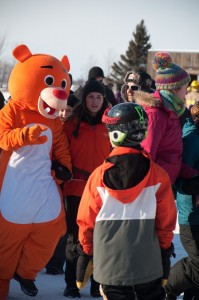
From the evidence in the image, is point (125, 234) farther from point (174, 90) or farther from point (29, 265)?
point (174, 90)

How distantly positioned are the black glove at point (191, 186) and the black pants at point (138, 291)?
0.87m

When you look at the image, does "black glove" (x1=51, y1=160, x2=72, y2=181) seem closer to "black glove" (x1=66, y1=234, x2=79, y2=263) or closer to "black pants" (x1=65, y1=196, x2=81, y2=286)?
"black pants" (x1=65, y1=196, x2=81, y2=286)

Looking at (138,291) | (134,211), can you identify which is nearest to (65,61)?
(134,211)

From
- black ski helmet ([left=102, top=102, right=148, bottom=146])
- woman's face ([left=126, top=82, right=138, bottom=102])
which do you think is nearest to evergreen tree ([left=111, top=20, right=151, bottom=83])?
woman's face ([left=126, top=82, right=138, bottom=102])

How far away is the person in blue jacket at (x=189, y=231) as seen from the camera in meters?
3.95

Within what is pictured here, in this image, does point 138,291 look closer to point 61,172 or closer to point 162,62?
point 61,172

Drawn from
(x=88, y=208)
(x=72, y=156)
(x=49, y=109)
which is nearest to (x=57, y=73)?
(x=49, y=109)

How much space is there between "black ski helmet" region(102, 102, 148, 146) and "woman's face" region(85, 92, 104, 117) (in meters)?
1.20

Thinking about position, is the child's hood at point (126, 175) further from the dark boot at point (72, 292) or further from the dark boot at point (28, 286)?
the dark boot at point (72, 292)

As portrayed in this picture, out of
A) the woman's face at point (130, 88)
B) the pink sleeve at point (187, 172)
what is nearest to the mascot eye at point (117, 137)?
the pink sleeve at point (187, 172)

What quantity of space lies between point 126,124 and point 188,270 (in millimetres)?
1441

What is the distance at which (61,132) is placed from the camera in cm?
423

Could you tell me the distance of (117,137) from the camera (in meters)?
3.19

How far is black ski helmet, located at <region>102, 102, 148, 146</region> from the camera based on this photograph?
10.4 ft
